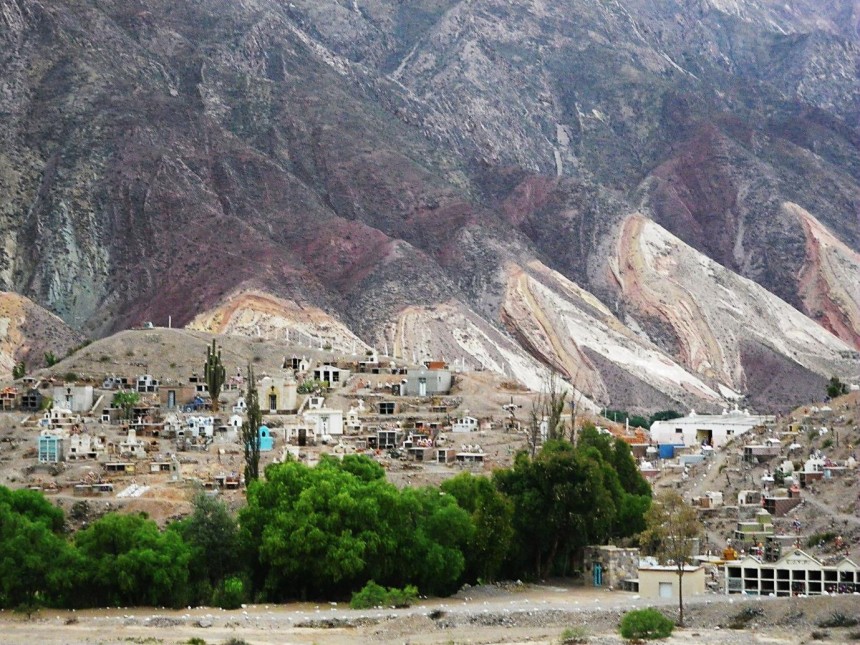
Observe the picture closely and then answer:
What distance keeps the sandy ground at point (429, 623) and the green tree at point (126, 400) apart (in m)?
37.3

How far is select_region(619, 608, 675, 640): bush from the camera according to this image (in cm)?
5105

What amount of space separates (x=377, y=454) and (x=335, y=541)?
80.7 ft

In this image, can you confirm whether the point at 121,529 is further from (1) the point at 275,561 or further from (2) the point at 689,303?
(2) the point at 689,303

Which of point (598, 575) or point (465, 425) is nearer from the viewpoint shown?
point (598, 575)

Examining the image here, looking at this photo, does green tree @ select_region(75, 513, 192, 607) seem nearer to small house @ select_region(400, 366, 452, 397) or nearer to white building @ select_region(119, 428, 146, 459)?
white building @ select_region(119, 428, 146, 459)

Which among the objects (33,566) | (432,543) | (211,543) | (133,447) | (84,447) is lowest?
(33,566)

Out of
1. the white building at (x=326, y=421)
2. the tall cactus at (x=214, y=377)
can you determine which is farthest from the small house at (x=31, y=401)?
the white building at (x=326, y=421)

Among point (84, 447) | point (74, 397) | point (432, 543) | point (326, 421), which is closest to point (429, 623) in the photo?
point (432, 543)

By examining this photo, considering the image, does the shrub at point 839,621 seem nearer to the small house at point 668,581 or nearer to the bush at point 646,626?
the bush at point 646,626

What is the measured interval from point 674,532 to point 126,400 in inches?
1701

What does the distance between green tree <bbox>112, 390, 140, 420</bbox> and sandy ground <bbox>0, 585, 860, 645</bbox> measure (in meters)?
37.3

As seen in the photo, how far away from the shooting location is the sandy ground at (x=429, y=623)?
170ft

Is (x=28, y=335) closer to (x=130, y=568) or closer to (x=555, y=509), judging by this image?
(x=555, y=509)

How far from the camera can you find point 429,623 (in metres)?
54.5
